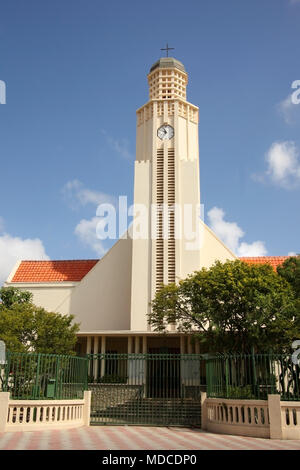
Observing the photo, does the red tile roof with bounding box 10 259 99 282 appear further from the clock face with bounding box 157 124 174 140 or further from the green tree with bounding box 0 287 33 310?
the clock face with bounding box 157 124 174 140

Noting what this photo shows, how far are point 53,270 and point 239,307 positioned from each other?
16.9 m

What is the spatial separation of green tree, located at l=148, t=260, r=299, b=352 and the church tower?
15.8 ft

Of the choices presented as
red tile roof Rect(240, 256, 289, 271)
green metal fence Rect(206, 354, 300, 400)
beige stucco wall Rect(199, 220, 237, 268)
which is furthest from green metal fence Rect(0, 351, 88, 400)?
red tile roof Rect(240, 256, 289, 271)

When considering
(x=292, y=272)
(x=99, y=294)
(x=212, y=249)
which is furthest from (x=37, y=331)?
(x=212, y=249)

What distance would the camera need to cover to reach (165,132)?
30.6m

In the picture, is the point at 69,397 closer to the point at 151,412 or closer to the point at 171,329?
the point at 151,412

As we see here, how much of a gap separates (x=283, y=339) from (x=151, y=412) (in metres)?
6.41

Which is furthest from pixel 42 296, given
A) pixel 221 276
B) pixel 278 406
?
pixel 278 406

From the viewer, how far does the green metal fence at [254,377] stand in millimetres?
13141

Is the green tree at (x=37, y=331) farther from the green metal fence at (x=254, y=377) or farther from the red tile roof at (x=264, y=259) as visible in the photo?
the red tile roof at (x=264, y=259)

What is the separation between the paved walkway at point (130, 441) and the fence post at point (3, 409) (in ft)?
1.40

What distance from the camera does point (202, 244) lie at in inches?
1185

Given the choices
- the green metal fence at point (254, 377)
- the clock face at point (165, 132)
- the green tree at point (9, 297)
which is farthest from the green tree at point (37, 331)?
the clock face at point (165, 132)

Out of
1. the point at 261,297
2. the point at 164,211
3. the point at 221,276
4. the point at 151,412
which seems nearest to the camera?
the point at 151,412
